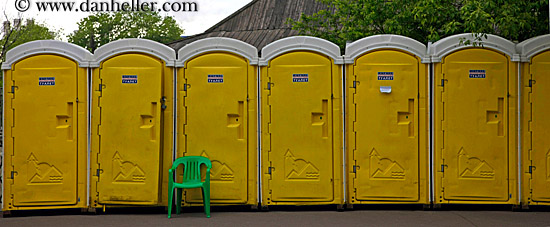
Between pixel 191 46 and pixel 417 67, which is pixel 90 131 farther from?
pixel 417 67

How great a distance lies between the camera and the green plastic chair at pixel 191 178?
785cm

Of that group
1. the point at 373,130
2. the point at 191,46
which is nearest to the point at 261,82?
the point at 191,46

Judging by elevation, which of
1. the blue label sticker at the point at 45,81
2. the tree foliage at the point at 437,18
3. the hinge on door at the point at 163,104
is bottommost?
the hinge on door at the point at 163,104

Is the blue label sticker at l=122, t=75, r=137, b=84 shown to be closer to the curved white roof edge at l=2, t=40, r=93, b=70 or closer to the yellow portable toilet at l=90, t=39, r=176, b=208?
the yellow portable toilet at l=90, t=39, r=176, b=208

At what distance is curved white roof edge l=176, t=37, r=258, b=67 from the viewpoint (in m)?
8.13

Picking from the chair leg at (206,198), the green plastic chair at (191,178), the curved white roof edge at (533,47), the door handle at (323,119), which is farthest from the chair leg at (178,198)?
the curved white roof edge at (533,47)

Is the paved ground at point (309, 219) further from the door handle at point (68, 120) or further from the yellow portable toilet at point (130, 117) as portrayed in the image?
the door handle at point (68, 120)

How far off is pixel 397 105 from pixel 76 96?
4157mm

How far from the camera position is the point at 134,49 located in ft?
26.6

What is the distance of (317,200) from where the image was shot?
8.24m

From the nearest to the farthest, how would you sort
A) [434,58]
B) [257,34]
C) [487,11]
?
1. [434,58]
2. [487,11]
3. [257,34]

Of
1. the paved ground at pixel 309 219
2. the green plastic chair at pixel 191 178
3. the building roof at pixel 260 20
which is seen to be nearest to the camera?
the paved ground at pixel 309 219

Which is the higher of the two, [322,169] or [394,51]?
[394,51]

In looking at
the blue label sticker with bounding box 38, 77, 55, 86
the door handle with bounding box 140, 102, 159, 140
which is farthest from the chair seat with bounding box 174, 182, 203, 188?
the blue label sticker with bounding box 38, 77, 55, 86
